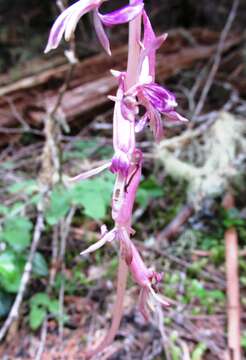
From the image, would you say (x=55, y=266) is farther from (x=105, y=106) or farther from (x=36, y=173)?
(x=105, y=106)

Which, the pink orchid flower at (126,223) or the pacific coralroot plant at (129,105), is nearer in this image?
the pacific coralroot plant at (129,105)

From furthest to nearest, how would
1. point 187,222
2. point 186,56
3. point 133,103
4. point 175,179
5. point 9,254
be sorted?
1. point 186,56
2. point 175,179
3. point 187,222
4. point 9,254
5. point 133,103

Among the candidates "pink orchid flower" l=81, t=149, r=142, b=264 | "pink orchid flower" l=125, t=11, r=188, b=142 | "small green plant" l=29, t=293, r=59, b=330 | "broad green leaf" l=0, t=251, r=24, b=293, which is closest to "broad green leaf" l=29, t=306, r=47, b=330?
"small green plant" l=29, t=293, r=59, b=330

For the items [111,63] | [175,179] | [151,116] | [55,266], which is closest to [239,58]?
[111,63]

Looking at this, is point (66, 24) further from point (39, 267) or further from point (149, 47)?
point (39, 267)

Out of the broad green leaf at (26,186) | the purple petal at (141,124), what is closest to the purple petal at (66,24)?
the purple petal at (141,124)

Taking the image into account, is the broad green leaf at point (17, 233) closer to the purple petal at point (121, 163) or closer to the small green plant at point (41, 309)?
the small green plant at point (41, 309)

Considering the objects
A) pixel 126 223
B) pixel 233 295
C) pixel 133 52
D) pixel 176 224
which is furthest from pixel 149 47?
pixel 176 224
